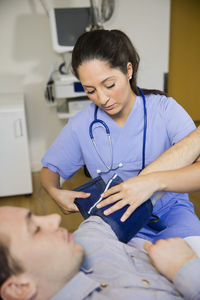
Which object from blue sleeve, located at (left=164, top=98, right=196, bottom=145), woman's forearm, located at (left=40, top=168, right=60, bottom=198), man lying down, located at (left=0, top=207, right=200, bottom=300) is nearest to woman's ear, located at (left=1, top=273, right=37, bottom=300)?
man lying down, located at (left=0, top=207, right=200, bottom=300)

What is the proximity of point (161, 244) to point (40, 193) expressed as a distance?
1.91 m

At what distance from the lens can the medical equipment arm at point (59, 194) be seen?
1.11 m

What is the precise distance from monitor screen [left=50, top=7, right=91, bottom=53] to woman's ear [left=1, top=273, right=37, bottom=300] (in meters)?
2.04

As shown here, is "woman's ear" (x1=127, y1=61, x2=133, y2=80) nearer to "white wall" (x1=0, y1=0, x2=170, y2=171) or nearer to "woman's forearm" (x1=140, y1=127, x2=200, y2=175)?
"woman's forearm" (x1=140, y1=127, x2=200, y2=175)

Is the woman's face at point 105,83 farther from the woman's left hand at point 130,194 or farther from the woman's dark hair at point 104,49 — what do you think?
the woman's left hand at point 130,194

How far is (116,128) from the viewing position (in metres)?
1.33

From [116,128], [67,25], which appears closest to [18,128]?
[67,25]

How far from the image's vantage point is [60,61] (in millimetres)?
2881

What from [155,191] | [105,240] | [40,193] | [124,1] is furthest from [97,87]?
[124,1]

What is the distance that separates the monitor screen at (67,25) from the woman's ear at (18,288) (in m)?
2.04

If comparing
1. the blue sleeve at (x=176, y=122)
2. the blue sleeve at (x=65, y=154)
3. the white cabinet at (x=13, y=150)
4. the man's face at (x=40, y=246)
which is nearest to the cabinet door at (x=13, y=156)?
the white cabinet at (x=13, y=150)

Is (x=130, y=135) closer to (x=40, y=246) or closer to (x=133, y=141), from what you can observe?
(x=133, y=141)

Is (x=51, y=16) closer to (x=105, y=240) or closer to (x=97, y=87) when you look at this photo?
(x=97, y=87)

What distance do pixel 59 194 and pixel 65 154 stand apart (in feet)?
0.79
